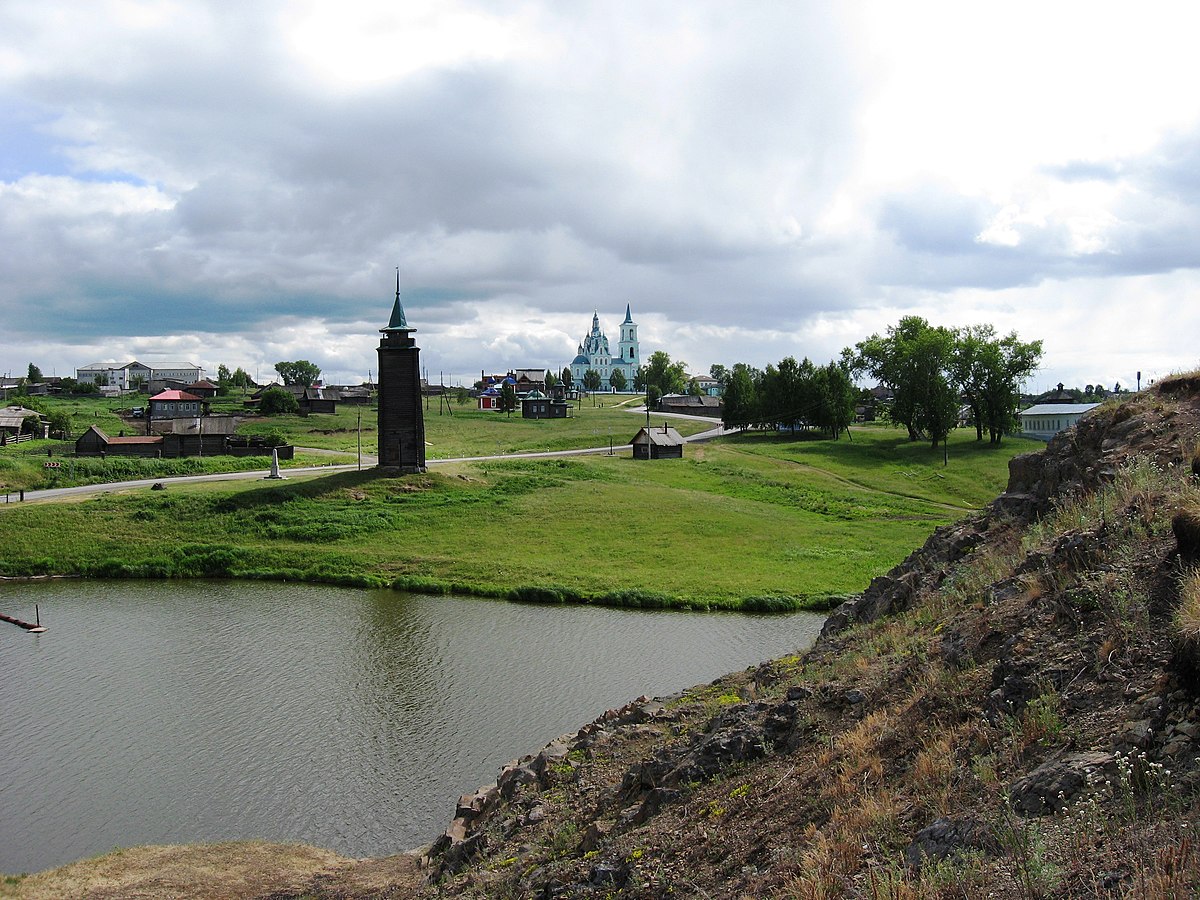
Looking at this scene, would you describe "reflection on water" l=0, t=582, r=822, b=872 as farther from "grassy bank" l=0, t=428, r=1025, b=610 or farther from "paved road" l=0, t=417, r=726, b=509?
"paved road" l=0, t=417, r=726, b=509

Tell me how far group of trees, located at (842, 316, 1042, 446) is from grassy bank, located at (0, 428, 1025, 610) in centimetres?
2294

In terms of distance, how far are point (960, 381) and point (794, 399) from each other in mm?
20740

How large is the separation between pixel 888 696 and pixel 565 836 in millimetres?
5062

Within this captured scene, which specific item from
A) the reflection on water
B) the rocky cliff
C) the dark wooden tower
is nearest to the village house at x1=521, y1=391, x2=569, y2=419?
the dark wooden tower

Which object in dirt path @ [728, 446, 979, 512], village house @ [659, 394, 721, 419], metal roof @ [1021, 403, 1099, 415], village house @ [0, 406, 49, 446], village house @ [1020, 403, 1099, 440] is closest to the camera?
dirt path @ [728, 446, 979, 512]

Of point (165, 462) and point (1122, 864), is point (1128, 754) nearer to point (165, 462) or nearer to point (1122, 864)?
point (1122, 864)

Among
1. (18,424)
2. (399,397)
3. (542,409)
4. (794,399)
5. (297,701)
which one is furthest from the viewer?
(542,409)

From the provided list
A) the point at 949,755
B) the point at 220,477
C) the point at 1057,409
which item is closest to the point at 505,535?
the point at 220,477

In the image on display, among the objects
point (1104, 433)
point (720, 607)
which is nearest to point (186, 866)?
point (1104, 433)

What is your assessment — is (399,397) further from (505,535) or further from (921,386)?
(921,386)

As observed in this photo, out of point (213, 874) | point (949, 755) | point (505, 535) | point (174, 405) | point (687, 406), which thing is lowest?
point (213, 874)

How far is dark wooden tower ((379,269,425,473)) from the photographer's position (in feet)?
186

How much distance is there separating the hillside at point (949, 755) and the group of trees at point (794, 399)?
84.5 metres

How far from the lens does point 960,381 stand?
90.6 m
